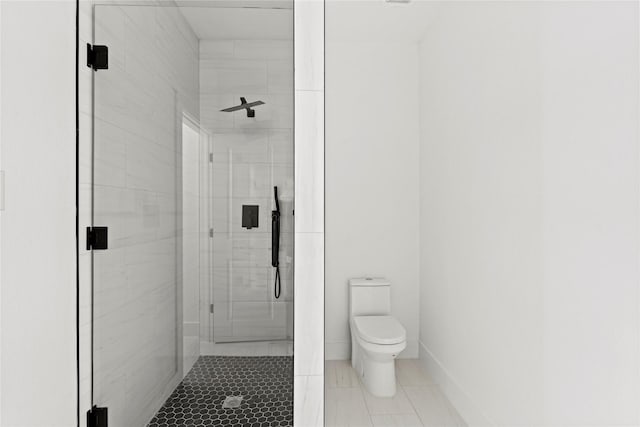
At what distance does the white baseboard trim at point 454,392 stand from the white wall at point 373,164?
0.31 m

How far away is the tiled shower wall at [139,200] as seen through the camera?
180 cm

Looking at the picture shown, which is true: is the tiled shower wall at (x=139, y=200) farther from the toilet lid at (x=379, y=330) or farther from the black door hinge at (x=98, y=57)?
the toilet lid at (x=379, y=330)

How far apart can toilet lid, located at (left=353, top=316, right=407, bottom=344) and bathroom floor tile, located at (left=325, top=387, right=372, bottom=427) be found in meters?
0.38

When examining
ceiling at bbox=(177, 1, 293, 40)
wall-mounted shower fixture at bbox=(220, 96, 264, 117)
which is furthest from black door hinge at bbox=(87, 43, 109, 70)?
wall-mounted shower fixture at bbox=(220, 96, 264, 117)

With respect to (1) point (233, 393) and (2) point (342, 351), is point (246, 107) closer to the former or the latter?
(1) point (233, 393)

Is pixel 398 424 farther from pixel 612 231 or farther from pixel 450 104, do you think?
pixel 450 104

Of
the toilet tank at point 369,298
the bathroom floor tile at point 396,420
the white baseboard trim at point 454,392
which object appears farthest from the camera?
the toilet tank at point 369,298

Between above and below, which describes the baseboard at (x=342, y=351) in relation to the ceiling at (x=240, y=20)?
below

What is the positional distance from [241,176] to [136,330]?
2.58 ft

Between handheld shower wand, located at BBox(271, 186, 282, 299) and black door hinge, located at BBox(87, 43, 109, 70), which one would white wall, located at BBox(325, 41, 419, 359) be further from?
black door hinge, located at BBox(87, 43, 109, 70)

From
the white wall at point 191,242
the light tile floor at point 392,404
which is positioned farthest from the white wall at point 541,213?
the white wall at point 191,242
